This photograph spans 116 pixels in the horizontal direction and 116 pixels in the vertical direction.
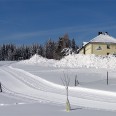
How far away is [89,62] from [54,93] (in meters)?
26.9

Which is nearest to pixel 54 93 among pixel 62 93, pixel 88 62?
pixel 62 93

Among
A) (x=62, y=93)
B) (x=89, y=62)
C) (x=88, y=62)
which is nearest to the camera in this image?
(x=62, y=93)

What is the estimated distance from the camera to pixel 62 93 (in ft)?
108

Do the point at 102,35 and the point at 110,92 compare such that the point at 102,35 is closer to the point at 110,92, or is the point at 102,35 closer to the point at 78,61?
the point at 78,61

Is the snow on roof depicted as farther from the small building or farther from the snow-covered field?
the snow-covered field

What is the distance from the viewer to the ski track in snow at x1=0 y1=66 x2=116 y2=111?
2642 cm

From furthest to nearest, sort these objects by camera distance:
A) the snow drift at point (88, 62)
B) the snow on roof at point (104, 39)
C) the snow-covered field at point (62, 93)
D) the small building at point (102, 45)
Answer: the snow on roof at point (104, 39)
the small building at point (102, 45)
the snow drift at point (88, 62)
the snow-covered field at point (62, 93)

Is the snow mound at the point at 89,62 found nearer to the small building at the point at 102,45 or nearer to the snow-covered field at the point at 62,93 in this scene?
the snow-covered field at the point at 62,93

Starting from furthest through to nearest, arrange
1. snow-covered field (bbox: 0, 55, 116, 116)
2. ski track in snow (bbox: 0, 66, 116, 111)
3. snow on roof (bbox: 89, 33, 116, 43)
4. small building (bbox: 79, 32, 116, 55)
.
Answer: snow on roof (bbox: 89, 33, 116, 43), small building (bbox: 79, 32, 116, 55), ski track in snow (bbox: 0, 66, 116, 111), snow-covered field (bbox: 0, 55, 116, 116)

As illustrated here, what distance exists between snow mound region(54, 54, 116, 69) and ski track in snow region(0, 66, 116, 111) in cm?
1197

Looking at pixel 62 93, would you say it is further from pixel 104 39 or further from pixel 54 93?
pixel 104 39

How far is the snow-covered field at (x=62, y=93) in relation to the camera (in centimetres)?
2045

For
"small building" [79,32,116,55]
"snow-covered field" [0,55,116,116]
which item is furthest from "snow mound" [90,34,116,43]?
"snow-covered field" [0,55,116,116]

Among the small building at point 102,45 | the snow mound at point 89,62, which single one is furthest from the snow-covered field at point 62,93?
the small building at point 102,45
